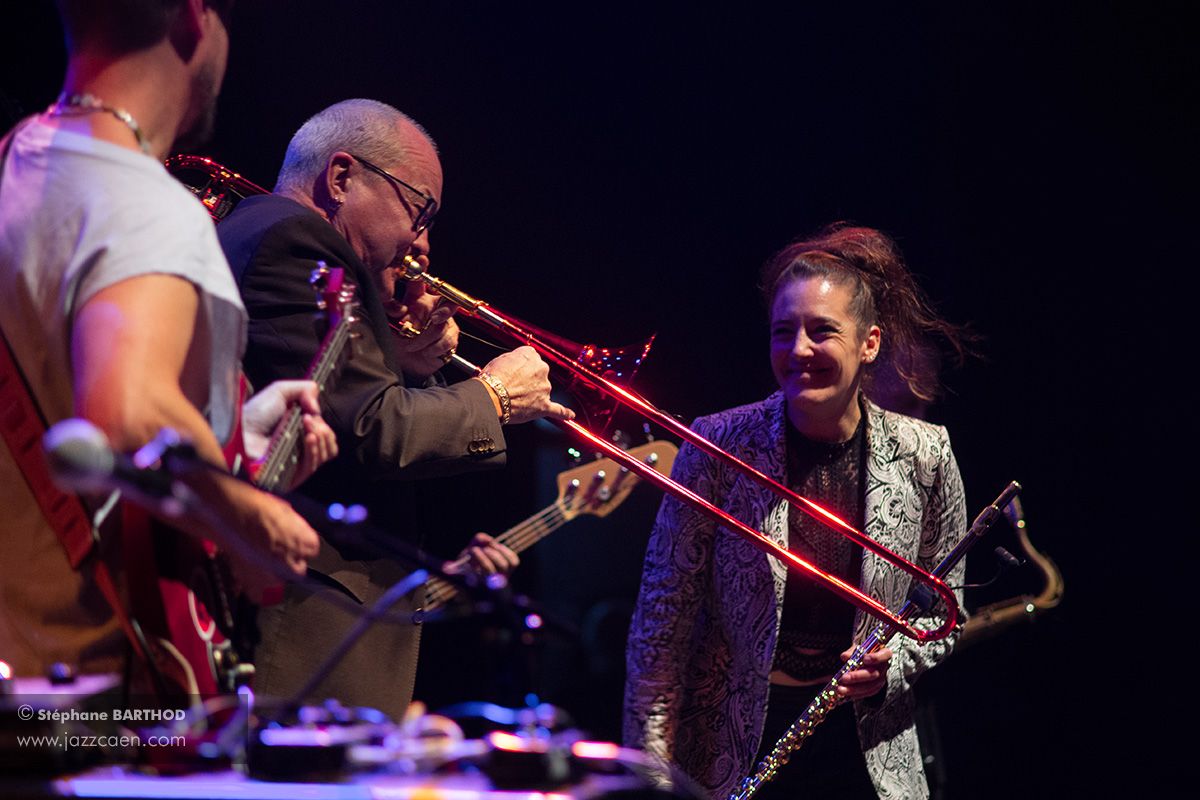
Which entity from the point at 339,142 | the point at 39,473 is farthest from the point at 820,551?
the point at 39,473

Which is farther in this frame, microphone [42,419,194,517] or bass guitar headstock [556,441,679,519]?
bass guitar headstock [556,441,679,519]

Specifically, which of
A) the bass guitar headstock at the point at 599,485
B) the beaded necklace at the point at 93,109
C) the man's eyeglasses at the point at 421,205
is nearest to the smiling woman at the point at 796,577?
the bass guitar headstock at the point at 599,485

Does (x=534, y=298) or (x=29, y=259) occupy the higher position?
(x=534, y=298)

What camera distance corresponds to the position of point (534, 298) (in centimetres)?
529

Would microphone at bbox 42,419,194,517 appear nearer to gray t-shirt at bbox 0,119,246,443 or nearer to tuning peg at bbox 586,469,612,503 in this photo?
gray t-shirt at bbox 0,119,246,443

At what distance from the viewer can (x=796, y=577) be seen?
3727 millimetres

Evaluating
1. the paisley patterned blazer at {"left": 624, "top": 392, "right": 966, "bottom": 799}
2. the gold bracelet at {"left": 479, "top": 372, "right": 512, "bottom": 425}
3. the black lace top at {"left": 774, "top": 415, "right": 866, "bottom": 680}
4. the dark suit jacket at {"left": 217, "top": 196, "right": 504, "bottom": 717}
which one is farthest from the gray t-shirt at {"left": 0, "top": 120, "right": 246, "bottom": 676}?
the black lace top at {"left": 774, "top": 415, "right": 866, "bottom": 680}

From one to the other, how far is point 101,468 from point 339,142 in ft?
7.34

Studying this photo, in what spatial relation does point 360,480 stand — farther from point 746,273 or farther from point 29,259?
point 746,273

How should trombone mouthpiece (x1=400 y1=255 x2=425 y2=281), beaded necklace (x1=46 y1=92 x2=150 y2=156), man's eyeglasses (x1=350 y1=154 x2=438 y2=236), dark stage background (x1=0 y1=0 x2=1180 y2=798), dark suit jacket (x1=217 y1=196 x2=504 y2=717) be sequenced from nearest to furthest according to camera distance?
1. beaded necklace (x1=46 y1=92 x2=150 y2=156)
2. dark suit jacket (x1=217 y1=196 x2=504 y2=717)
3. man's eyeglasses (x1=350 y1=154 x2=438 y2=236)
4. trombone mouthpiece (x1=400 y1=255 x2=425 y2=281)
5. dark stage background (x1=0 y1=0 x2=1180 y2=798)

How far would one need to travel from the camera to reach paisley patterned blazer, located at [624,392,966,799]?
360 centimetres

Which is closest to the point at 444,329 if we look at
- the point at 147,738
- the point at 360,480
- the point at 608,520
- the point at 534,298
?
the point at 360,480

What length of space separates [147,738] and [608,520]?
14.4 feet

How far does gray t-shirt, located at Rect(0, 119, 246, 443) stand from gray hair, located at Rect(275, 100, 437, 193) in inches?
58.7
